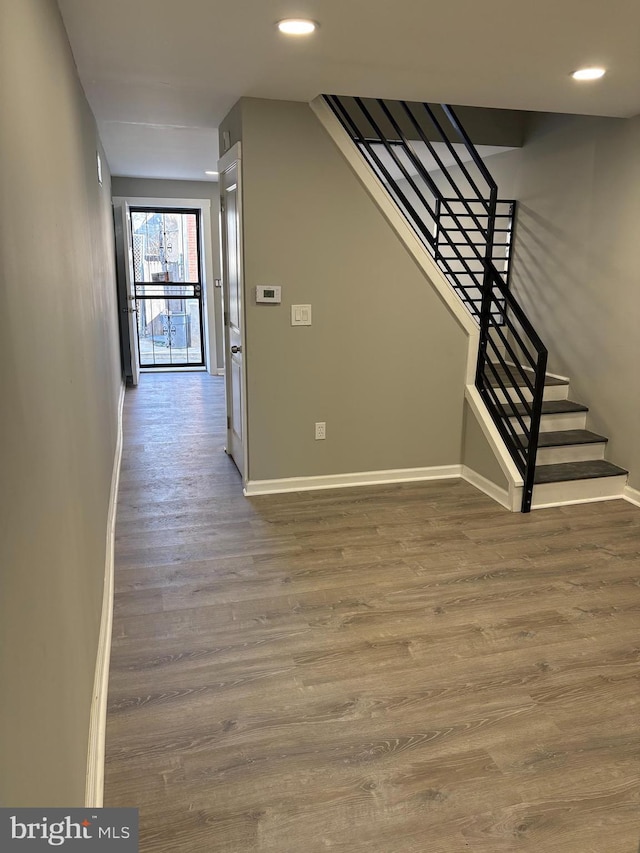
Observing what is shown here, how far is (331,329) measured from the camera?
411 cm

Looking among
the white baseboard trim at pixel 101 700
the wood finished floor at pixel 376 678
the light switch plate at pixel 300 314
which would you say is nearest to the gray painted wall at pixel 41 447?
the white baseboard trim at pixel 101 700

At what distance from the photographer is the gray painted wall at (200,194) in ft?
26.2

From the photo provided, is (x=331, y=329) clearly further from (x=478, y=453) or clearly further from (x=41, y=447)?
(x=41, y=447)

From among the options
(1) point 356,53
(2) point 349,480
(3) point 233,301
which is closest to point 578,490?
(2) point 349,480

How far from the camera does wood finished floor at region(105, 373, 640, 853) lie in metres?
1.77

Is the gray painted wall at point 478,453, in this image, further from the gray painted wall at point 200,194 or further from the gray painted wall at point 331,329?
the gray painted wall at point 200,194

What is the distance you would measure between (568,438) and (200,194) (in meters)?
6.05

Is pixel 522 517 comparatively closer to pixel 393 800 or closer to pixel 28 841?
pixel 393 800

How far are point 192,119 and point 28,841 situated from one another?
4228mm

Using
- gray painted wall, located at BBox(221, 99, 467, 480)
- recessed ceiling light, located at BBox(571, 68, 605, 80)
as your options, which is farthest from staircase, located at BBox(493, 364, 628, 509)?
recessed ceiling light, located at BBox(571, 68, 605, 80)

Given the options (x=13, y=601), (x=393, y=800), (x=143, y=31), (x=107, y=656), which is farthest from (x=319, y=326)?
(x=13, y=601)

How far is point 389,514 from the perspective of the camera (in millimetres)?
3896

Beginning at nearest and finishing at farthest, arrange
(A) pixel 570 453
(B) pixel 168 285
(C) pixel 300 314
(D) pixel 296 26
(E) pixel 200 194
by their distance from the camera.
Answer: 1. (D) pixel 296 26
2. (C) pixel 300 314
3. (A) pixel 570 453
4. (E) pixel 200 194
5. (B) pixel 168 285

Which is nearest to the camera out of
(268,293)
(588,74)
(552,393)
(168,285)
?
(588,74)
